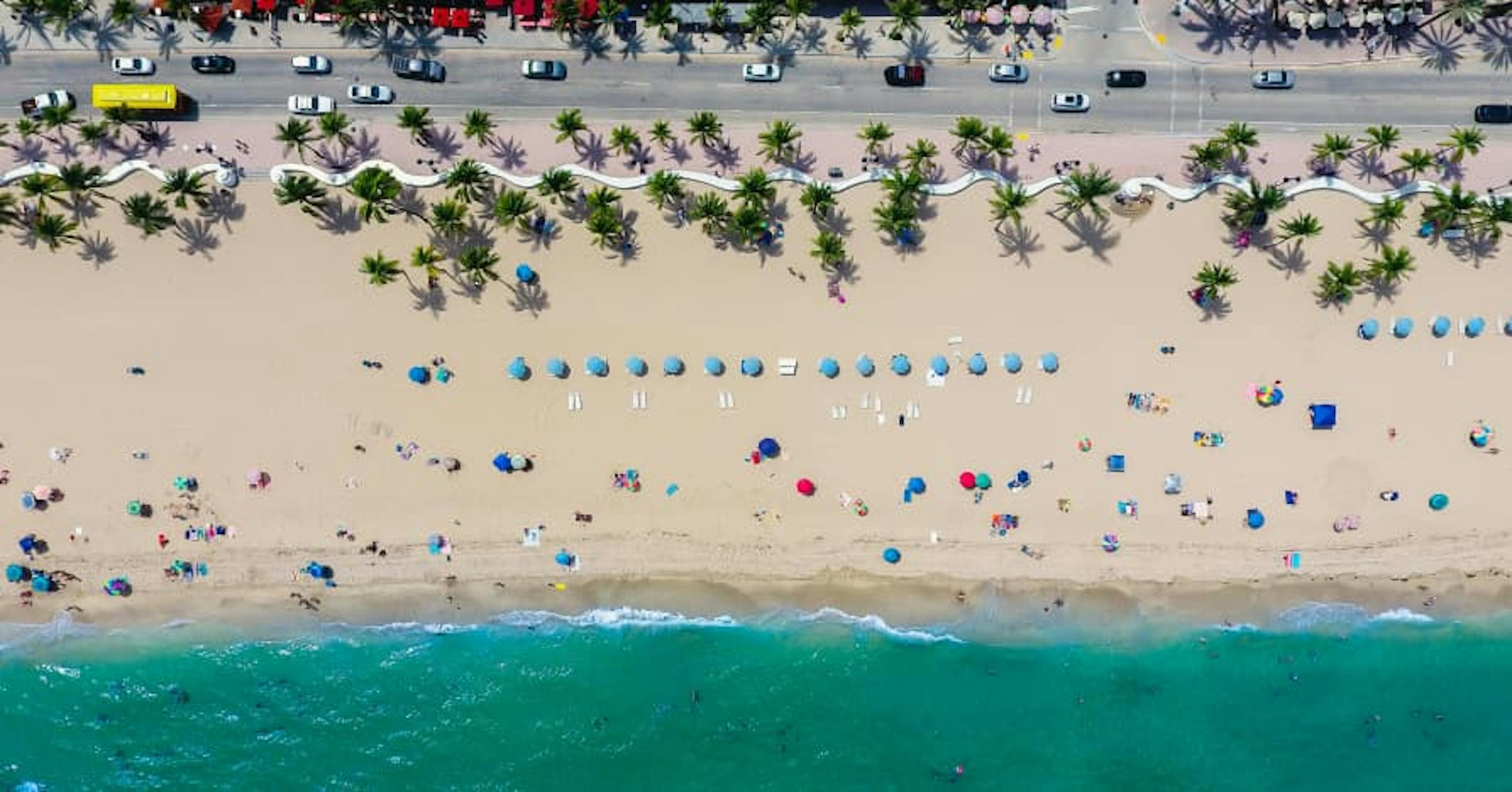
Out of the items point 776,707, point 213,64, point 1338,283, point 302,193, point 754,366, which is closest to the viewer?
point 302,193

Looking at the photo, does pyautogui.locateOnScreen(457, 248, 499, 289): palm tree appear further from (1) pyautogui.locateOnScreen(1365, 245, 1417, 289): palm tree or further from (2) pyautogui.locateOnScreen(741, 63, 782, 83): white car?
(1) pyautogui.locateOnScreen(1365, 245, 1417, 289): palm tree

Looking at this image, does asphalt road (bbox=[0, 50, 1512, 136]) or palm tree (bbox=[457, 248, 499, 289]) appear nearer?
palm tree (bbox=[457, 248, 499, 289])

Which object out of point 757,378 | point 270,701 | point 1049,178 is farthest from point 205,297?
point 1049,178

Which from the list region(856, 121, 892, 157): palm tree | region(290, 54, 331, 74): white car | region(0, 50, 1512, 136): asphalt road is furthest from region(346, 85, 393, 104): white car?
region(856, 121, 892, 157): palm tree

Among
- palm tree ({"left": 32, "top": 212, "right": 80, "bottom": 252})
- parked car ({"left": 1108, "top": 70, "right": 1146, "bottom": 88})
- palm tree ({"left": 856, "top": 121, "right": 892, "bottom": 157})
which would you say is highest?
parked car ({"left": 1108, "top": 70, "right": 1146, "bottom": 88})

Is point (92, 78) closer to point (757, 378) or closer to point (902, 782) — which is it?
point (757, 378)

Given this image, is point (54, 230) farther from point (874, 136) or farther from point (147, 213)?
point (874, 136)

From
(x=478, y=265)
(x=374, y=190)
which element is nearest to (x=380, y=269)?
(x=374, y=190)
